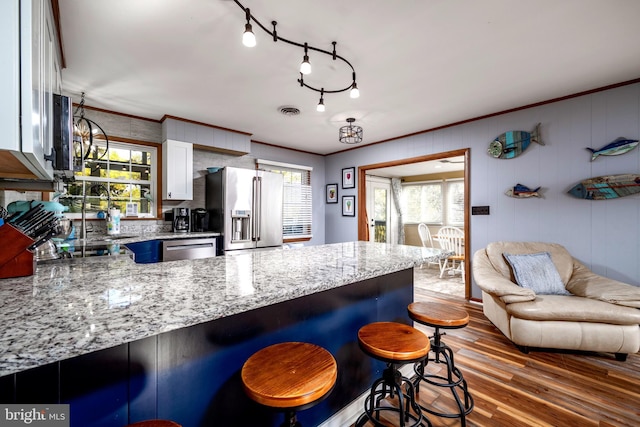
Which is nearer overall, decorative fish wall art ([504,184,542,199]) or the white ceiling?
the white ceiling

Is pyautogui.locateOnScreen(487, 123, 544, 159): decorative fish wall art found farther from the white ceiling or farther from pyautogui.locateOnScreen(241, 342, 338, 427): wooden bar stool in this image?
pyautogui.locateOnScreen(241, 342, 338, 427): wooden bar stool

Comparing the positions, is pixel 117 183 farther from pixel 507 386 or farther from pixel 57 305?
pixel 507 386

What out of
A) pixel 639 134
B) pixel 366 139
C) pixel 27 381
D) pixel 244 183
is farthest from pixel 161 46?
pixel 639 134

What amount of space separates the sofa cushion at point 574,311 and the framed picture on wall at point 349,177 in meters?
3.31

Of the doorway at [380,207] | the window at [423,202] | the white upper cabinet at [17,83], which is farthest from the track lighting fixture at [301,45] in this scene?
the window at [423,202]

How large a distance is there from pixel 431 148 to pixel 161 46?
349cm

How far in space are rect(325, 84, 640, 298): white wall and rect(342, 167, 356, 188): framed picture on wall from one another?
1784mm

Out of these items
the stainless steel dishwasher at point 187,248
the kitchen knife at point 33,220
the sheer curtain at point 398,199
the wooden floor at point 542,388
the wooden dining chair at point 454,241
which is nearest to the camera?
the kitchen knife at point 33,220

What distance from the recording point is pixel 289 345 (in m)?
1.10

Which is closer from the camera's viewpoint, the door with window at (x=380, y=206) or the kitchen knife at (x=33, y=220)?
the kitchen knife at (x=33, y=220)

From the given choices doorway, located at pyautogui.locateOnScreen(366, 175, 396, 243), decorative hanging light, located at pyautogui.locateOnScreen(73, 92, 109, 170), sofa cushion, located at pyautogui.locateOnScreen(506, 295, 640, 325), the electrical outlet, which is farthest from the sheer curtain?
decorative hanging light, located at pyautogui.locateOnScreen(73, 92, 109, 170)

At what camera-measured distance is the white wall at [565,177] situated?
262cm

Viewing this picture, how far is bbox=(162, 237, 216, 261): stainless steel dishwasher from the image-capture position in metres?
3.05

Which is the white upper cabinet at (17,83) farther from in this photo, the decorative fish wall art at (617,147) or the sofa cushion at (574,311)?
the decorative fish wall art at (617,147)
